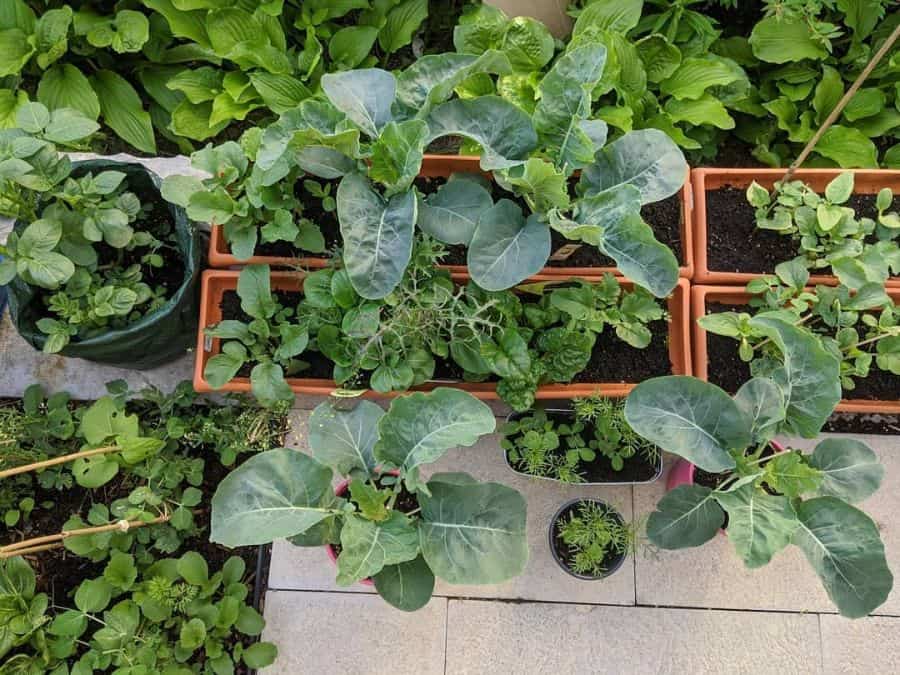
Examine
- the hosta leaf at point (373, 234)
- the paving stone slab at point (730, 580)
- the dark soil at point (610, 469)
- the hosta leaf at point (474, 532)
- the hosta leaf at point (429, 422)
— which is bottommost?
the paving stone slab at point (730, 580)

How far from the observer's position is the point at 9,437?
6.58 feet

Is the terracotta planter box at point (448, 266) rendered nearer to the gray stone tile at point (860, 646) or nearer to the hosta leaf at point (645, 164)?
the hosta leaf at point (645, 164)

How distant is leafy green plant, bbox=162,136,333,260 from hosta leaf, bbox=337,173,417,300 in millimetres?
202

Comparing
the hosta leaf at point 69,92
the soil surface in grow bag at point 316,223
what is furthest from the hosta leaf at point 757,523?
the hosta leaf at point 69,92

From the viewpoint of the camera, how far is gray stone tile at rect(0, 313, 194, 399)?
7.82 ft

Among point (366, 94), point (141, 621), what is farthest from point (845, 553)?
point (141, 621)

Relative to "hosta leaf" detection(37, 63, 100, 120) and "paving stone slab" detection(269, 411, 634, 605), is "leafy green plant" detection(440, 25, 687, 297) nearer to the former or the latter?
"paving stone slab" detection(269, 411, 634, 605)

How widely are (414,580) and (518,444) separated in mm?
586

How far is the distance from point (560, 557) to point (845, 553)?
84cm

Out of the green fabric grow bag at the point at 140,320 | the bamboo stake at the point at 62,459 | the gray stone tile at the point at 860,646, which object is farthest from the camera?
the gray stone tile at the point at 860,646

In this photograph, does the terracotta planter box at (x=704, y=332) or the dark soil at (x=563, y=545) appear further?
the dark soil at (x=563, y=545)

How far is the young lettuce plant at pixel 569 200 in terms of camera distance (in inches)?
61.4

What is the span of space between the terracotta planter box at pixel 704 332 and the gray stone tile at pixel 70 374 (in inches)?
60.5

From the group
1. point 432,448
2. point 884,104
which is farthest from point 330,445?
point 884,104
